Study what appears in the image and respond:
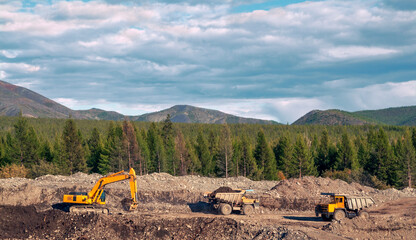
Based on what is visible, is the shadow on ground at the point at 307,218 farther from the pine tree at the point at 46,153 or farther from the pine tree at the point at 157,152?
the pine tree at the point at 46,153

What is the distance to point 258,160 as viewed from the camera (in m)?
67.9

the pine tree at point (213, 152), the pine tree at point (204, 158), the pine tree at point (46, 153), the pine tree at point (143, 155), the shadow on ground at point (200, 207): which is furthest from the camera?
the pine tree at point (213, 152)

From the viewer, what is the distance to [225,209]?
28.8m

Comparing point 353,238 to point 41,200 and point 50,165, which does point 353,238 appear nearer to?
point 41,200

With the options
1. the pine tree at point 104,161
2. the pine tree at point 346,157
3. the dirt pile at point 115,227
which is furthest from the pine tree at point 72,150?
the pine tree at point 346,157

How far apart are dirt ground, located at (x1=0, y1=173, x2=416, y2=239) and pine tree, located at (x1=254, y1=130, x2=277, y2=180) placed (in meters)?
26.6

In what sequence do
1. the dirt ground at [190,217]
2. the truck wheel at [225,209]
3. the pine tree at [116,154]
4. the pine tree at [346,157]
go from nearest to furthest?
the dirt ground at [190,217] → the truck wheel at [225,209] → the pine tree at [116,154] → the pine tree at [346,157]

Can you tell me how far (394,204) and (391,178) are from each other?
2777 cm

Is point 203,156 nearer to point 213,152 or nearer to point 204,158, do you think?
point 204,158

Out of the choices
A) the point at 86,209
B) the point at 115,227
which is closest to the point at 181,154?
the point at 86,209

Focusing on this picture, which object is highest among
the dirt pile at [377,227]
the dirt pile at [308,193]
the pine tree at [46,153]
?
the pine tree at [46,153]

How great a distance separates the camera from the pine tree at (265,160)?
6575 cm

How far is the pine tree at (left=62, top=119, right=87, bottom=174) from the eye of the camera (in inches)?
2422

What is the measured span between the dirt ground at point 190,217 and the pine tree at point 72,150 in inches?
858
